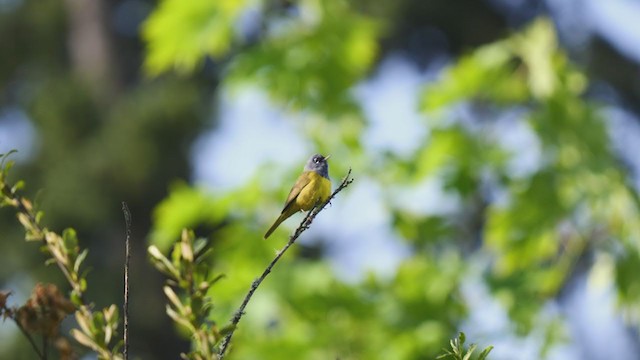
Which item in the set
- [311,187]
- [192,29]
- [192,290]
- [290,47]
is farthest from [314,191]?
[192,29]

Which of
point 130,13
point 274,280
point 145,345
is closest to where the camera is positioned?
point 274,280

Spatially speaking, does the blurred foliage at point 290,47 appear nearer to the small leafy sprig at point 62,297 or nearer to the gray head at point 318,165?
the gray head at point 318,165

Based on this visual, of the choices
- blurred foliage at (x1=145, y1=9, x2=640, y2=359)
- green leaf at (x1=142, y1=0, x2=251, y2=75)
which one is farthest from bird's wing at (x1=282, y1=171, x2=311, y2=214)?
green leaf at (x1=142, y1=0, x2=251, y2=75)

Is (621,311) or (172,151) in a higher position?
(172,151)

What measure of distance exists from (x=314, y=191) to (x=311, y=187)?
0.01 m

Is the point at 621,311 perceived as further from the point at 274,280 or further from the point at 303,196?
the point at 303,196

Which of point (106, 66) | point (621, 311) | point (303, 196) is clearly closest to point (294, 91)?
point (621, 311)

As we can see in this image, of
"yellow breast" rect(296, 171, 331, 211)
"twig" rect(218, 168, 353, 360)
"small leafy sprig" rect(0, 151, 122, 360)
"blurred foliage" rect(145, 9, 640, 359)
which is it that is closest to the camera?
"twig" rect(218, 168, 353, 360)

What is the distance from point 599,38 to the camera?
12211mm

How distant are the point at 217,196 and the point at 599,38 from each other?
29.5 feet

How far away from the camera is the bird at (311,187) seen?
170cm

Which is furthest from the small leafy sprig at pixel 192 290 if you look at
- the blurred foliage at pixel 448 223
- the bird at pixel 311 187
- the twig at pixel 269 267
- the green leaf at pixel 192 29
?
the green leaf at pixel 192 29

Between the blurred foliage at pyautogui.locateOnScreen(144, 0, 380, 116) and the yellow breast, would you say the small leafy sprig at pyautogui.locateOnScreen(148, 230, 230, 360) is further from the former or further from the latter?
the blurred foliage at pyautogui.locateOnScreen(144, 0, 380, 116)

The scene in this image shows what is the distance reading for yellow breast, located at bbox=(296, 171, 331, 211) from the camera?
170cm
